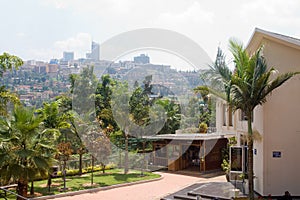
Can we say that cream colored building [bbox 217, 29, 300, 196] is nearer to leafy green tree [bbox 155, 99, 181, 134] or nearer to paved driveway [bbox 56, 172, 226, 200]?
paved driveway [bbox 56, 172, 226, 200]

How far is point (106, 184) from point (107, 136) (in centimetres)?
396

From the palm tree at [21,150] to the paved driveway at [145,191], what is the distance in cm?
335

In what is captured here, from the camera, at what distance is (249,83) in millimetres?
11359

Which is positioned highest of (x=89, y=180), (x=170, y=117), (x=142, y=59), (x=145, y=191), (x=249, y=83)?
(x=142, y=59)

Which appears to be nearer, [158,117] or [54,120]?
[54,120]

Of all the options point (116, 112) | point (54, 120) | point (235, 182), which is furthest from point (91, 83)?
point (235, 182)

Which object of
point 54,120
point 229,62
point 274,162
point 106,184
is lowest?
point 106,184

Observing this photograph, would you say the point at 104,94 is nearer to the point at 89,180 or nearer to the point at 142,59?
the point at 142,59

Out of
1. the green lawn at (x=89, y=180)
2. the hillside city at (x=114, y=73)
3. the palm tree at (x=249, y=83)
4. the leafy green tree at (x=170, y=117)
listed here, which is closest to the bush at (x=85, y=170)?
the green lawn at (x=89, y=180)

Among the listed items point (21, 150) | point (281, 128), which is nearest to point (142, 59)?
point (281, 128)

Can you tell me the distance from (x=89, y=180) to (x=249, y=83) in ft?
34.6

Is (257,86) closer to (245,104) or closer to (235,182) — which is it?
(245,104)

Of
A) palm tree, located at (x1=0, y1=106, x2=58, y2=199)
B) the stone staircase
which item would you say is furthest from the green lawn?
the stone staircase

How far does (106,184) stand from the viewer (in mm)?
17422
